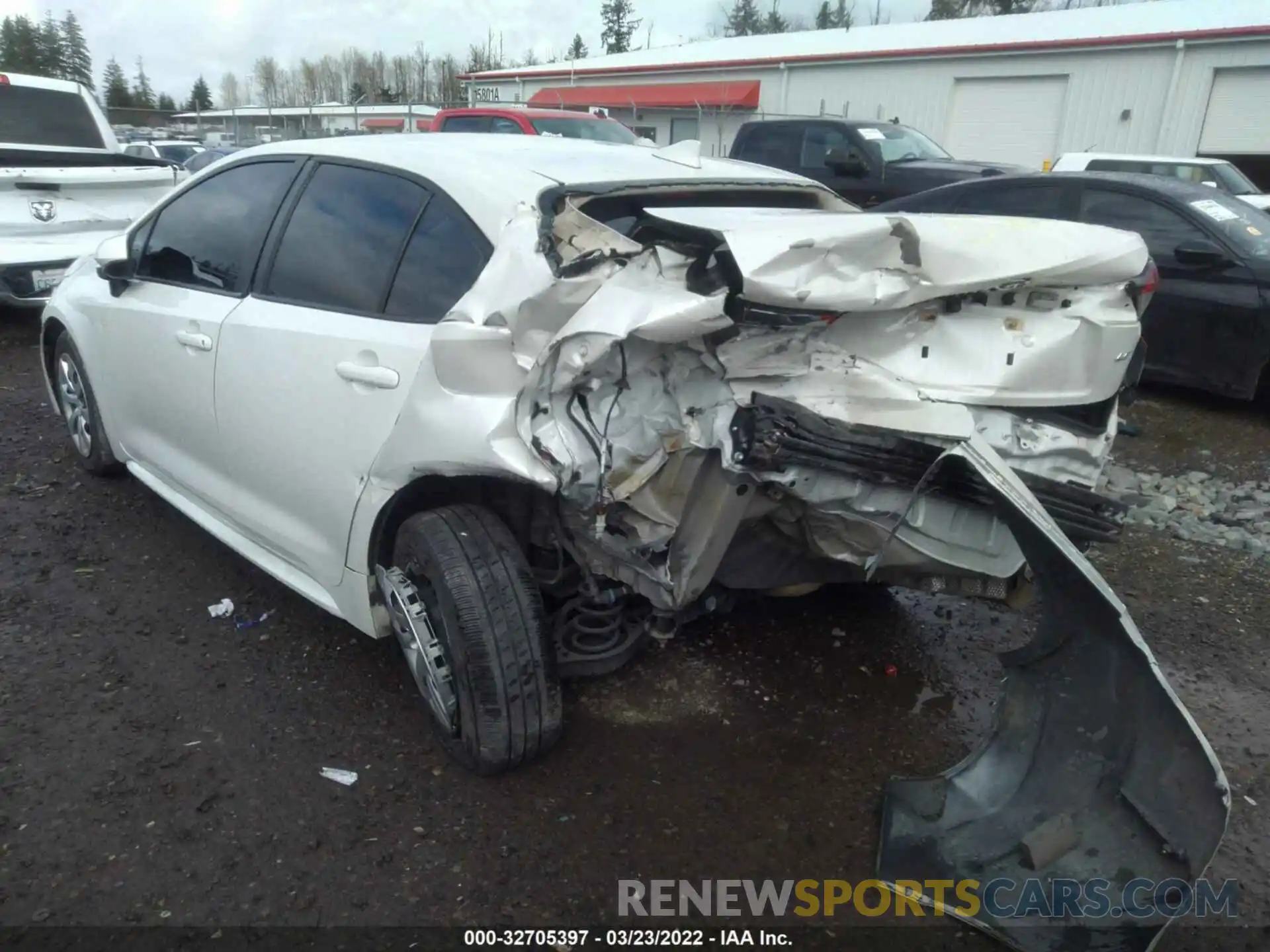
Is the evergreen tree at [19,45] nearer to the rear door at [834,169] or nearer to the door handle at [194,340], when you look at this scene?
the rear door at [834,169]

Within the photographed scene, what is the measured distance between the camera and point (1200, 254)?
5918 mm

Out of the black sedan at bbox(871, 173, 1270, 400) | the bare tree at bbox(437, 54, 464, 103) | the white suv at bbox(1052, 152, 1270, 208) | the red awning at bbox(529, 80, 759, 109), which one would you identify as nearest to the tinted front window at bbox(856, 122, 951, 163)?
the white suv at bbox(1052, 152, 1270, 208)

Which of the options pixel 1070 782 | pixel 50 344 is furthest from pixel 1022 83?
pixel 1070 782

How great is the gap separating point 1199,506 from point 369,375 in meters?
4.31

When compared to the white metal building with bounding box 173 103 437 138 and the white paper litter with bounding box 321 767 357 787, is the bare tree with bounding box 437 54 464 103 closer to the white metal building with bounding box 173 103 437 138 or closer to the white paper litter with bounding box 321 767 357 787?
the white metal building with bounding box 173 103 437 138

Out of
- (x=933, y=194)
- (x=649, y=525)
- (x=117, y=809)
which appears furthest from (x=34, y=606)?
(x=933, y=194)

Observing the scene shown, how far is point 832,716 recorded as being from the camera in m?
3.04

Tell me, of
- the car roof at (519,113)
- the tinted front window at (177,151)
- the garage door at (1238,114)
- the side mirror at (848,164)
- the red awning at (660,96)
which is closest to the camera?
the side mirror at (848,164)

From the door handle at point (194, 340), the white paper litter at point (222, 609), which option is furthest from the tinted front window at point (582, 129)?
the white paper litter at point (222, 609)

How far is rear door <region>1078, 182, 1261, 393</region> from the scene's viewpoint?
575 cm

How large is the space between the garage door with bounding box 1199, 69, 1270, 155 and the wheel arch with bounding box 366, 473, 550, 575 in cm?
1827

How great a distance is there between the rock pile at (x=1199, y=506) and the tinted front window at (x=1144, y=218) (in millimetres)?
1829

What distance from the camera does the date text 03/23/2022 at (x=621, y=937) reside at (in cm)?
218

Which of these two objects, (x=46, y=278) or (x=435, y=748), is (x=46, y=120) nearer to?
(x=46, y=278)
